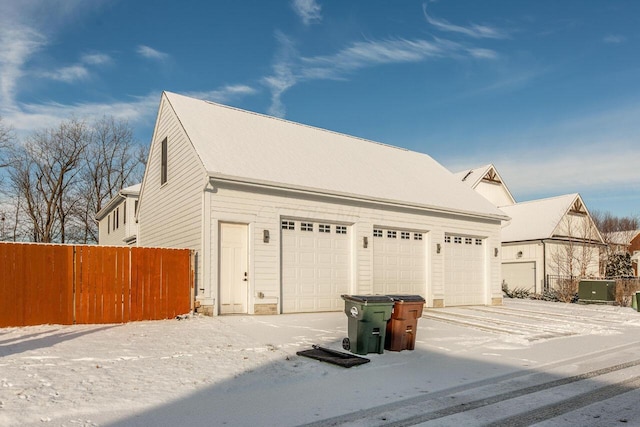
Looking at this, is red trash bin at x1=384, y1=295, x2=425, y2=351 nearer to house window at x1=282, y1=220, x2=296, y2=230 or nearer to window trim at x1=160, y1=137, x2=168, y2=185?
house window at x1=282, y1=220, x2=296, y2=230

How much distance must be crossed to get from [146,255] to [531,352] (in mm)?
9086

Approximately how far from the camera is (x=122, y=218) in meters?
28.9

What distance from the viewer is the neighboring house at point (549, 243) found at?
29234 mm

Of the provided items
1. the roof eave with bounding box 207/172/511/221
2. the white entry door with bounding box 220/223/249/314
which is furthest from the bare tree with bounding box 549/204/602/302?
the white entry door with bounding box 220/223/249/314

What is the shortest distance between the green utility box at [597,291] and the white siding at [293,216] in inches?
316

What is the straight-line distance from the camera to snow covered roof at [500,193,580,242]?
99.4ft

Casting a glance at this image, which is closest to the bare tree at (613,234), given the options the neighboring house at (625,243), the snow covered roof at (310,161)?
the neighboring house at (625,243)

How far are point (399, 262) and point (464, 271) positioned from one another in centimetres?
375

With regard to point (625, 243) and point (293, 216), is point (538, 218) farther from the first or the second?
point (293, 216)

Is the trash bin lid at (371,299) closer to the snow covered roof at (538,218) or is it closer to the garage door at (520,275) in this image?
the snow covered roof at (538,218)

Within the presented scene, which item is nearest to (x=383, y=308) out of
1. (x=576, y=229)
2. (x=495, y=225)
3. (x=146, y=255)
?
(x=146, y=255)

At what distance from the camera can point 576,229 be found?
104 ft

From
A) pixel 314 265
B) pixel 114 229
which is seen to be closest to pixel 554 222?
pixel 314 265

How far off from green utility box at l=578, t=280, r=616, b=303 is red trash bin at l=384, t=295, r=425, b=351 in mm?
17429
